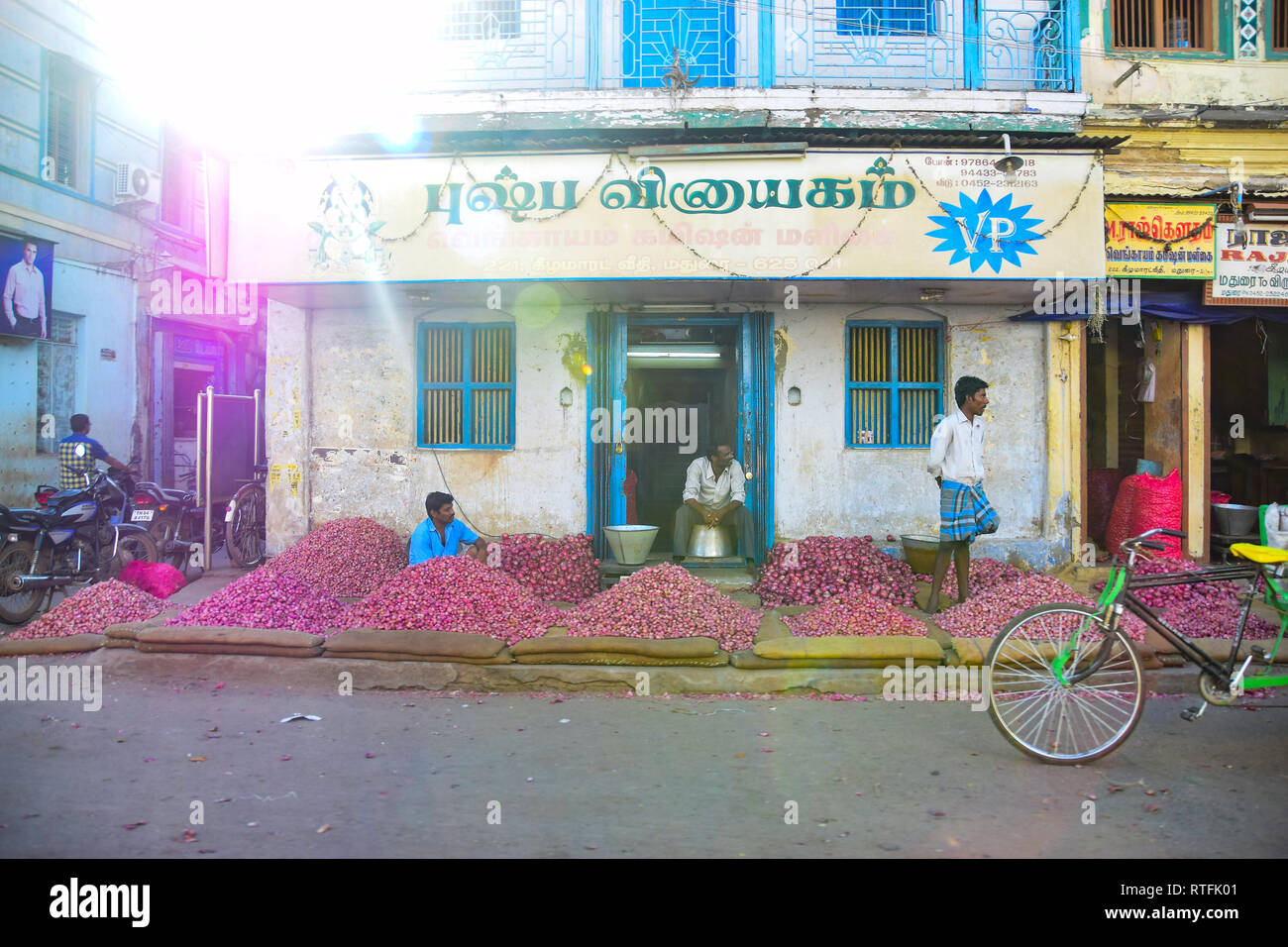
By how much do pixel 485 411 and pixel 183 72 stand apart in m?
12.7

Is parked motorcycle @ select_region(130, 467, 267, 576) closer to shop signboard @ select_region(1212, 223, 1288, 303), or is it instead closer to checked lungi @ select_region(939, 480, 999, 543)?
checked lungi @ select_region(939, 480, 999, 543)

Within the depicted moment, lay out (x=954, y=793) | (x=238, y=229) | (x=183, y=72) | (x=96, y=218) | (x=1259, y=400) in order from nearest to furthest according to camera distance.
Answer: (x=954, y=793)
(x=238, y=229)
(x=1259, y=400)
(x=96, y=218)
(x=183, y=72)

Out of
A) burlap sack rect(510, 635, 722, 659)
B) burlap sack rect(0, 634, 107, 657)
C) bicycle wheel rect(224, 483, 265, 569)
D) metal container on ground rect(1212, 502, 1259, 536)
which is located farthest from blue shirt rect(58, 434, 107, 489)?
metal container on ground rect(1212, 502, 1259, 536)

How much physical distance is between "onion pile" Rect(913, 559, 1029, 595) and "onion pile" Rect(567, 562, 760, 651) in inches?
87.9

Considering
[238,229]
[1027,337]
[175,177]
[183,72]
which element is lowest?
[1027,337]

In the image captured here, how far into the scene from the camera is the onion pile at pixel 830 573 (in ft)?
27.5

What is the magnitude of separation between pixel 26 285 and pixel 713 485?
11.3 m

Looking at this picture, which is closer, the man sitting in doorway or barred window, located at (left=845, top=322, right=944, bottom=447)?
the man sitting in doorway

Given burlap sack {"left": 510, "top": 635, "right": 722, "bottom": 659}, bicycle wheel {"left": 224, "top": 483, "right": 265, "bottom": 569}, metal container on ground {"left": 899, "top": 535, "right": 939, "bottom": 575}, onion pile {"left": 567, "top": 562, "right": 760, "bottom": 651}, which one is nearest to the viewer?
burlap sack {"left": 510, "top": 635, "right": 722, "bottom": 659}

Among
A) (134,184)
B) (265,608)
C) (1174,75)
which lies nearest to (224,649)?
(265,608)

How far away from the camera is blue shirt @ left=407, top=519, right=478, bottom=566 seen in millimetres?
7949

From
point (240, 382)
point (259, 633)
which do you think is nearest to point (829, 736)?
point (259, 633)

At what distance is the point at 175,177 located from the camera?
17.7 m

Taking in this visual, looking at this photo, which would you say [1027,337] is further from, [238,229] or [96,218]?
[96,218]
